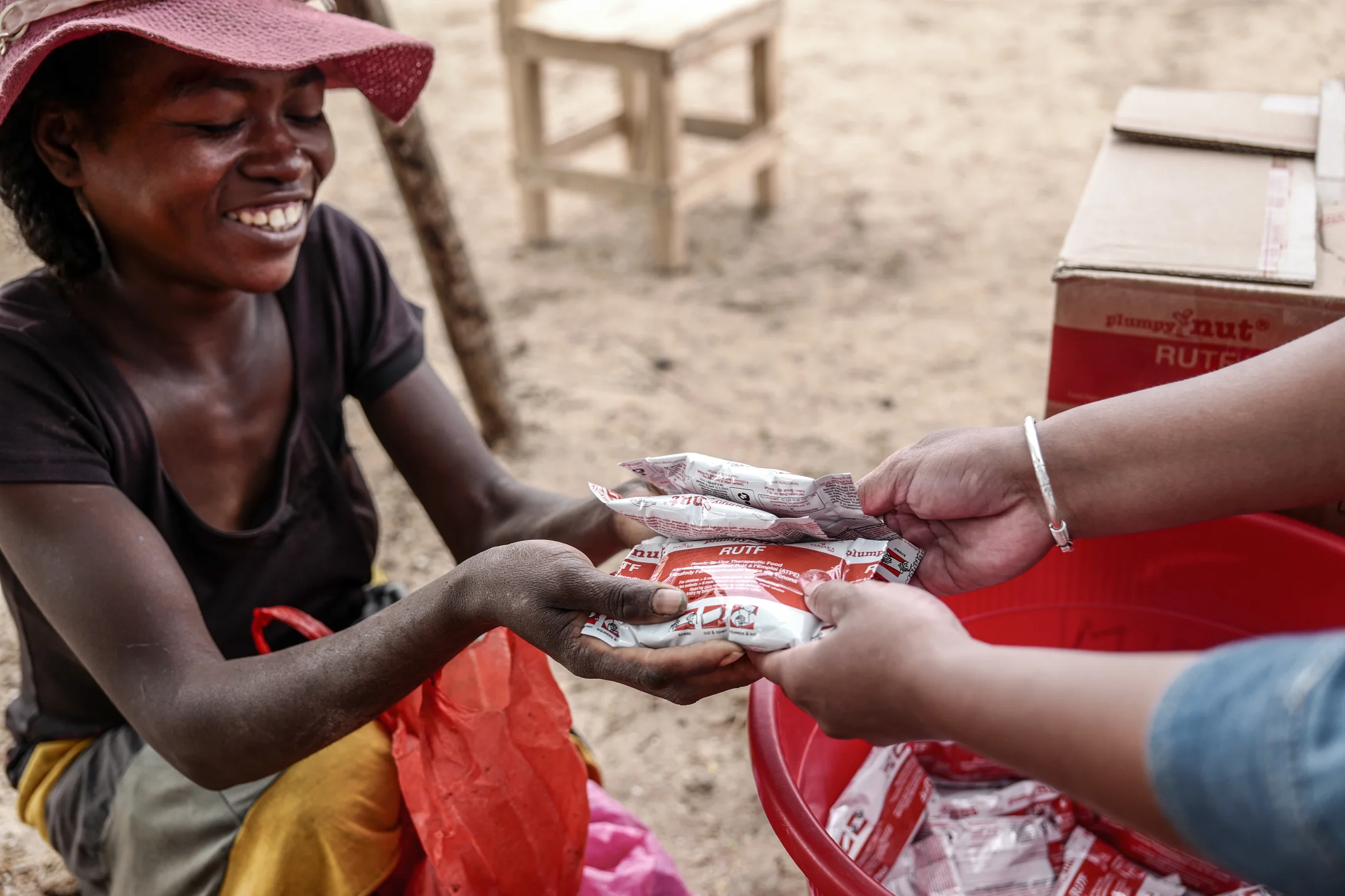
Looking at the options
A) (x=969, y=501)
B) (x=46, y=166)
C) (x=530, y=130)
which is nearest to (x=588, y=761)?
(x=969, y=501)

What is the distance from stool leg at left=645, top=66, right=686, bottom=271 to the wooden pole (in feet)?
3.90

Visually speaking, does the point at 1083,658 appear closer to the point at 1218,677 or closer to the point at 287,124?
the point at 1218,677

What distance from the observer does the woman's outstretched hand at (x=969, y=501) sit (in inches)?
56.4

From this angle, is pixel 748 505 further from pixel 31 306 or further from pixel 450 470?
pixel 31 306

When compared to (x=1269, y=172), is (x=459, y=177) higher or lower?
lower

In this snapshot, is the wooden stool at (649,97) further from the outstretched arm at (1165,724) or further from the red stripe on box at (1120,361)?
the outstretched arm at (1165,724)

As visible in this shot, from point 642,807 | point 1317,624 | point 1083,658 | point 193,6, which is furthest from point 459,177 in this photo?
point 1083,658

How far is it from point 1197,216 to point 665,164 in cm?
255

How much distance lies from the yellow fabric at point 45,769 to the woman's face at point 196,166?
0.62 meters

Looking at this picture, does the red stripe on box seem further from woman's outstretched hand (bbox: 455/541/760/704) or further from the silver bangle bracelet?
woman's outstretched hand (bbox: 455/541/760/704)

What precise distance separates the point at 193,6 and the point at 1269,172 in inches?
57.6

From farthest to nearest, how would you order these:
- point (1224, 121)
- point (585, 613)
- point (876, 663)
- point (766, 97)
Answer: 1. point (766, 97)
2. point (1224, 121)
3. point (585, 613)
4. point (876, 663)

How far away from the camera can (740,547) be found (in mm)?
1341

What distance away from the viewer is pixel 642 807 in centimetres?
222
